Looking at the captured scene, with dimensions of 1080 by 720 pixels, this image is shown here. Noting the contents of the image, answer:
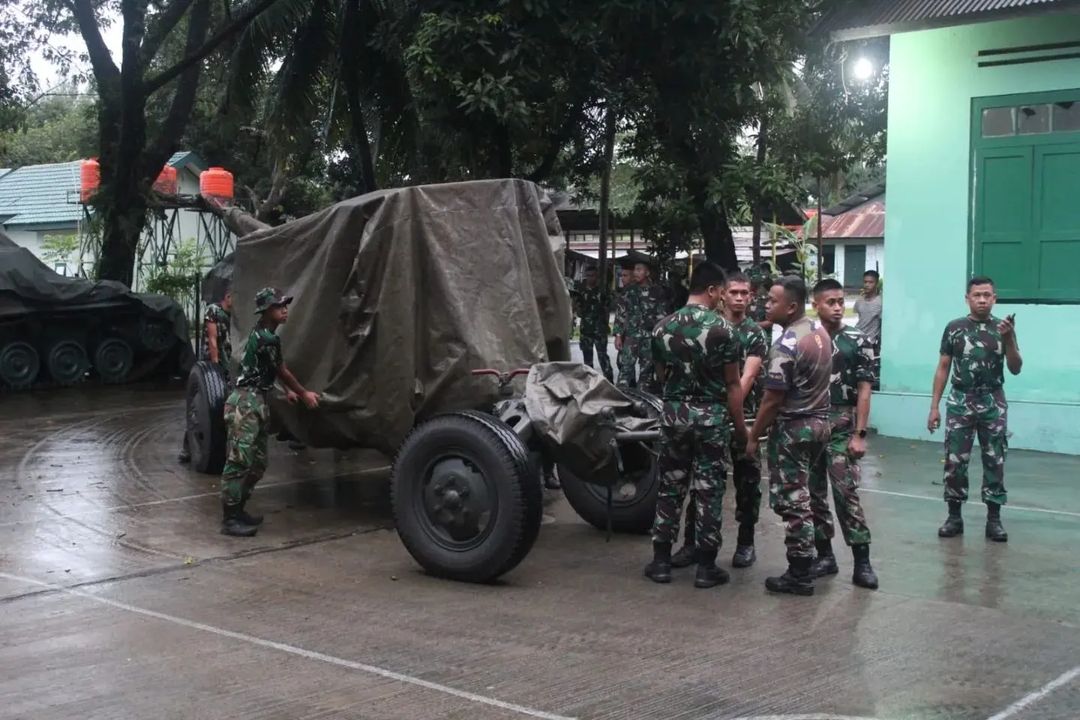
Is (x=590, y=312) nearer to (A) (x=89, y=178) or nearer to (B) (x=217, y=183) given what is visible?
(B) (x=217, y=183)

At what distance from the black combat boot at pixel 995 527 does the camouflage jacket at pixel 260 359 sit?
476cm

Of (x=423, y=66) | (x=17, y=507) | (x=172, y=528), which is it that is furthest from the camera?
(x=423, y=66)

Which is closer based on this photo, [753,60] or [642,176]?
[753,60]

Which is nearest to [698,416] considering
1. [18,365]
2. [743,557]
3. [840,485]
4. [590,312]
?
[840,485]

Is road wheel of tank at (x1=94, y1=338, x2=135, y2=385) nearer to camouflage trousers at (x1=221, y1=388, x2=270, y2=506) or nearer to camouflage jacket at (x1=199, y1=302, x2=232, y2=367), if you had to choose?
camouflage jacket at (x1=199, y1=302, x2=232, y2=367)

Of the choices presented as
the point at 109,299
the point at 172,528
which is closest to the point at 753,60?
the point at 172,528

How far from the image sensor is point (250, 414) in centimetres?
773

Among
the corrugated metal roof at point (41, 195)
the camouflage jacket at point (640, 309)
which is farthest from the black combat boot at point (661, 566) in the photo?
the corrugated metal roof at point (41, 195)

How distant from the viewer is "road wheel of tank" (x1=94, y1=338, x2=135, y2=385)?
60.6 ft

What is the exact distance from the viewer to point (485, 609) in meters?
6.15

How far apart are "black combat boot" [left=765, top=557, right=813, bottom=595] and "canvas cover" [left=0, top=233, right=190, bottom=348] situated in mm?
13517

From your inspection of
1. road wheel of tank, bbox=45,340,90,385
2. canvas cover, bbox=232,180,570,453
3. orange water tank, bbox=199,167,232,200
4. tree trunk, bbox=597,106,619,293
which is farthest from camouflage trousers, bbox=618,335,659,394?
orange water tank, bbox=199,167,232,200

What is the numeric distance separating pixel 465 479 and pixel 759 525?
104 inches

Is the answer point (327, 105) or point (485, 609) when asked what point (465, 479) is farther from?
point (327, 105)
